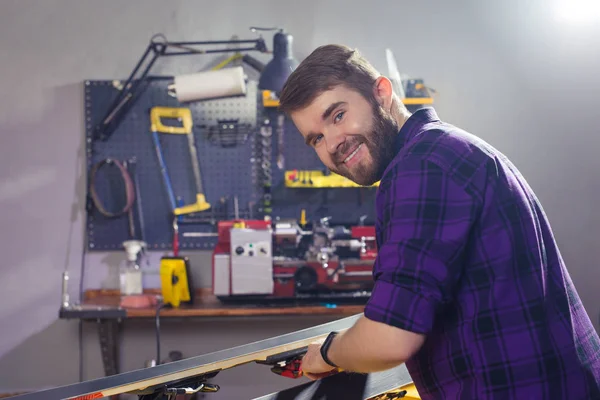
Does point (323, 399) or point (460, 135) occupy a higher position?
point (460, 135)

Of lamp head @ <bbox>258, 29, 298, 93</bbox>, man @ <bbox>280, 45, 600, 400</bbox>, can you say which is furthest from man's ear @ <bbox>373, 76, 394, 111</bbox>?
lamp head @ <bbox>258, 29, 298, 93</bbox>

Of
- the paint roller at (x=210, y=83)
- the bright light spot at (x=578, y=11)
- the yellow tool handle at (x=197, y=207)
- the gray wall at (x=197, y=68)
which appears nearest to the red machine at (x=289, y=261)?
the yellow tool handle at (x=197, y=207)

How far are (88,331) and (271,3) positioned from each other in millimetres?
1961

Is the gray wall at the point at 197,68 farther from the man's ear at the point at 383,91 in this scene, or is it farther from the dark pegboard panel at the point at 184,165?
the man's ear at the point at 383,91

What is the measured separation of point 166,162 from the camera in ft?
10.6

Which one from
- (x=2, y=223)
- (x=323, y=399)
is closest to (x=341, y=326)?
(x=323, y=399)

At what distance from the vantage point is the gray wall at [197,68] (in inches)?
128

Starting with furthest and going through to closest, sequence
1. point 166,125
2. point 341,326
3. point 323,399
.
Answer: point 166,125
point 341,326
point 323,399

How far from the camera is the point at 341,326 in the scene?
149 centimetres

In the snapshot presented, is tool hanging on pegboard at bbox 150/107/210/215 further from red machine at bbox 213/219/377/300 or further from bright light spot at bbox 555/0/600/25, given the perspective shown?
bright light spot at bbox 555/0/600/25

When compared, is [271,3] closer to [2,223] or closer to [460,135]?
[2,223]

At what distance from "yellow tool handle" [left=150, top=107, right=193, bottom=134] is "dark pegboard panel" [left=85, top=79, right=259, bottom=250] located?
1.3 inches

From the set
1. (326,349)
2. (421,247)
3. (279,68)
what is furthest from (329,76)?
(279,68)

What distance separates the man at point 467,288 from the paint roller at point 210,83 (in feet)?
6.94
